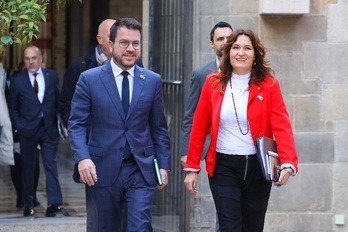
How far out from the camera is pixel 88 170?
737 cm

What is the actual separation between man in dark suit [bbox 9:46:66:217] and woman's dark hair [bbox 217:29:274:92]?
15.1 ft

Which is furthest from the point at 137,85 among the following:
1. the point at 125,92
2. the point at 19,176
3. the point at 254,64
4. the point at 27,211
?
the point at 19,176

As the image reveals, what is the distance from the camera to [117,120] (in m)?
7.54

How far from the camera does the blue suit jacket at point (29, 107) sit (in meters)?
11.9

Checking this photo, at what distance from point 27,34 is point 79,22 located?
1309 cm

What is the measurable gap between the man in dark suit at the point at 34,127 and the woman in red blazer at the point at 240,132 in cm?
444

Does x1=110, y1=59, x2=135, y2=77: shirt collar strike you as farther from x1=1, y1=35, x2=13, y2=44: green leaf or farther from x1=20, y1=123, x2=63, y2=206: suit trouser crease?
x1=20, y1=123, x2=63, y2=206: suit trouser crease

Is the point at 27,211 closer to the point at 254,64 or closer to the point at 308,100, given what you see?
the point at 308,100

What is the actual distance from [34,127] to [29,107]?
10.0 inches

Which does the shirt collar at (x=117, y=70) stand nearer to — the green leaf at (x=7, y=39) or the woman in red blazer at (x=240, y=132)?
the woman in red blazer at (x=240, y=132)

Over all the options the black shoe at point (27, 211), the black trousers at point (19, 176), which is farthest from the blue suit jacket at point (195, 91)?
the black trousers at point (19, 176)

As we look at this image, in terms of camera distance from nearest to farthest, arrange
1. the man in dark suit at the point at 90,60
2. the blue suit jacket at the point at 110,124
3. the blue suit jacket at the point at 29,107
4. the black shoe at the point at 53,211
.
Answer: the blue suit jacket at the point at 110,124 → the man in dark suit at the point at 90,60 → the black shoe at the point at 53,211 → the blue suit jacket at the point at 29,107

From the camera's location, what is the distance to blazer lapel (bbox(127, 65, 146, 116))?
758 cm

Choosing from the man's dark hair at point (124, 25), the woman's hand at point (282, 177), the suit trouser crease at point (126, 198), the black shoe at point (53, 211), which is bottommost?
the black shoe at point (53, 211)
